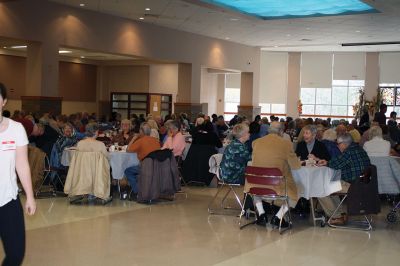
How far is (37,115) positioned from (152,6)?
12.8 ft

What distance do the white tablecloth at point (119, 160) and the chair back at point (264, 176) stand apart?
7.41ft

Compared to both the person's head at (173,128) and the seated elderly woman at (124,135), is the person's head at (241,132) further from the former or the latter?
the seated elderly woman at (124,135)

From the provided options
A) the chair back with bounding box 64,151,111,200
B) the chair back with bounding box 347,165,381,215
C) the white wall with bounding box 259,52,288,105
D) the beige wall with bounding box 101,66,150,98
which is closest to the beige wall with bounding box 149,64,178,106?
the beige wall with bounding box 101,66,150,98

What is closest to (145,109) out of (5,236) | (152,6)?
(152,6)

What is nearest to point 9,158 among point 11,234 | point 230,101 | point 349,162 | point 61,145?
A: point 11,234

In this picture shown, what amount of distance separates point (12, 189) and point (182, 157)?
6646mm

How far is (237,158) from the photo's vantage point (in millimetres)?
6816

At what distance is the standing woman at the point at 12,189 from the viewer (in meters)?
3.04

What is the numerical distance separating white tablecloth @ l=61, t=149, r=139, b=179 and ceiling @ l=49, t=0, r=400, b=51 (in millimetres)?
5845

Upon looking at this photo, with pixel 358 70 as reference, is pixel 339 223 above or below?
below

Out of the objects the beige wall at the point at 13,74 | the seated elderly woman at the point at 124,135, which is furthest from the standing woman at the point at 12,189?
the beige wall at the point at 13,74

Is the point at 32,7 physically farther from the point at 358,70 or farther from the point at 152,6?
the point at 358,70

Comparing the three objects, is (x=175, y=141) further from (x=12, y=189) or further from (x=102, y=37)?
(x=102, y=37)

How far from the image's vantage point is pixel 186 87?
61.2ft
